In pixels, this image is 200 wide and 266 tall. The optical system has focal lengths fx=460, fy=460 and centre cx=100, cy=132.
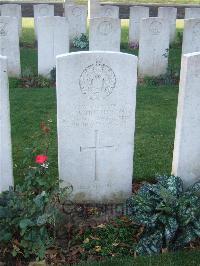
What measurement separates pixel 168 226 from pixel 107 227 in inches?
27.4

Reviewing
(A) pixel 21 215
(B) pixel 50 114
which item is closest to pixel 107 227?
(A) pixel 21 215

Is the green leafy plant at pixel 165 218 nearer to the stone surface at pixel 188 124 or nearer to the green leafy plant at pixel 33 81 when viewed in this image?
the stone surface at pixel 188 124

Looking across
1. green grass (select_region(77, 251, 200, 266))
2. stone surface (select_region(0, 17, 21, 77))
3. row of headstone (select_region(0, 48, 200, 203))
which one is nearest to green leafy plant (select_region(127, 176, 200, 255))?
green grass (select_region(77, 251, 200, 266))

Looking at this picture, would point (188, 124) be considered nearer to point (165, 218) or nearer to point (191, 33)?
point (165, 218)

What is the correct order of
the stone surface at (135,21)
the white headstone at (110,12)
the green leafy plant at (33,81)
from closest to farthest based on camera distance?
the green leafy plant at (33,81), the stone surface at (135,21), the white headstone at (110,12)

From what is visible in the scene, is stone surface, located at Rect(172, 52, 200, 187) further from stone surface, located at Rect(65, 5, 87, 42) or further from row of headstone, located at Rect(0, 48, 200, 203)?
stone surface, located at Rect(65, 5, 87, 42)

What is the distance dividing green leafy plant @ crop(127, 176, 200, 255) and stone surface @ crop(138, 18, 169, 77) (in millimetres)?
6405

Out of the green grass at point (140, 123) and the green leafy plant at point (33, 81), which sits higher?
the green leafy plant at point (33, 81)

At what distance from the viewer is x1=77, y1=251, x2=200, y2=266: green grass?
4457mm

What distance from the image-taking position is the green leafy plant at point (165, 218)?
15.2ft

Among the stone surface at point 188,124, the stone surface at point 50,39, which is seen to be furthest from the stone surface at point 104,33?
the stone surface at point 188,124

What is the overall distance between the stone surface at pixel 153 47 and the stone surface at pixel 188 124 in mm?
5837

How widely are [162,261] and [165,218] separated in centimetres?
44

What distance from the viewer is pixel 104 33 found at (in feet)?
34.7
